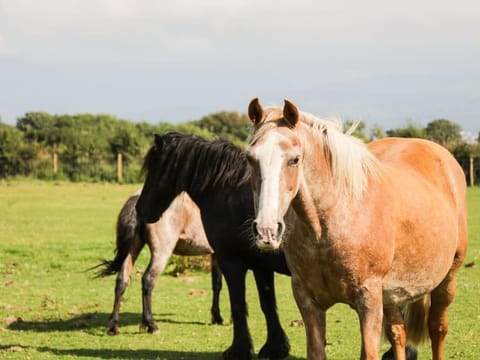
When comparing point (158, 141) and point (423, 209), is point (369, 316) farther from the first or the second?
point (158, 141)

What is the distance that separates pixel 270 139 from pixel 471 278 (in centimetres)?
938

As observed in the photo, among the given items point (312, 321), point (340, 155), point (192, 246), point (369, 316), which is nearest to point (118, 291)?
point (192, 246)

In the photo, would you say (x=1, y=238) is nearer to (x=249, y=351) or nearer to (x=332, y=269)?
(x=249, y=351)

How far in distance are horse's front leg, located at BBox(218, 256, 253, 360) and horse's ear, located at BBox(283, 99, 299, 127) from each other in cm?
332

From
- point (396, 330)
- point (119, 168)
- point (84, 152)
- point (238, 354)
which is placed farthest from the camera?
point (84, 152)

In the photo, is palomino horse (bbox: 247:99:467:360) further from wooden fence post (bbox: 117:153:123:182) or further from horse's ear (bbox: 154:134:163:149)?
wooden fence post (bbox: 117:153:123:182)

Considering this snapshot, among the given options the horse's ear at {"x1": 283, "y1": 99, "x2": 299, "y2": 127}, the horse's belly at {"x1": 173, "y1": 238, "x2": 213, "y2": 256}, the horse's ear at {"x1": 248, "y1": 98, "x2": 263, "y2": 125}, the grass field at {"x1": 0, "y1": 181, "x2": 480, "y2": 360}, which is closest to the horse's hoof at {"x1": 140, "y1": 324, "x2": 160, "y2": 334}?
the grass field at {"x1": 0, "y1": 181, "x2": 480, "y2": 360}

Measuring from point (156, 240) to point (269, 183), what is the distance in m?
6.09

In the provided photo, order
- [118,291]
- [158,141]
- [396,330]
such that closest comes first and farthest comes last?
[396,330], [158,141], [118,291]

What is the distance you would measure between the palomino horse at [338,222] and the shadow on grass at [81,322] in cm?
527

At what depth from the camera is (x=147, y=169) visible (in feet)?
29.5

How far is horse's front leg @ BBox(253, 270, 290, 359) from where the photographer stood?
7.77 m

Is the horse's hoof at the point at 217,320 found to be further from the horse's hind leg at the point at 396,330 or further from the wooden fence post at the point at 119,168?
the wooden fence post at the point at 119,168

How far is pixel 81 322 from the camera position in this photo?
9.96 metres
